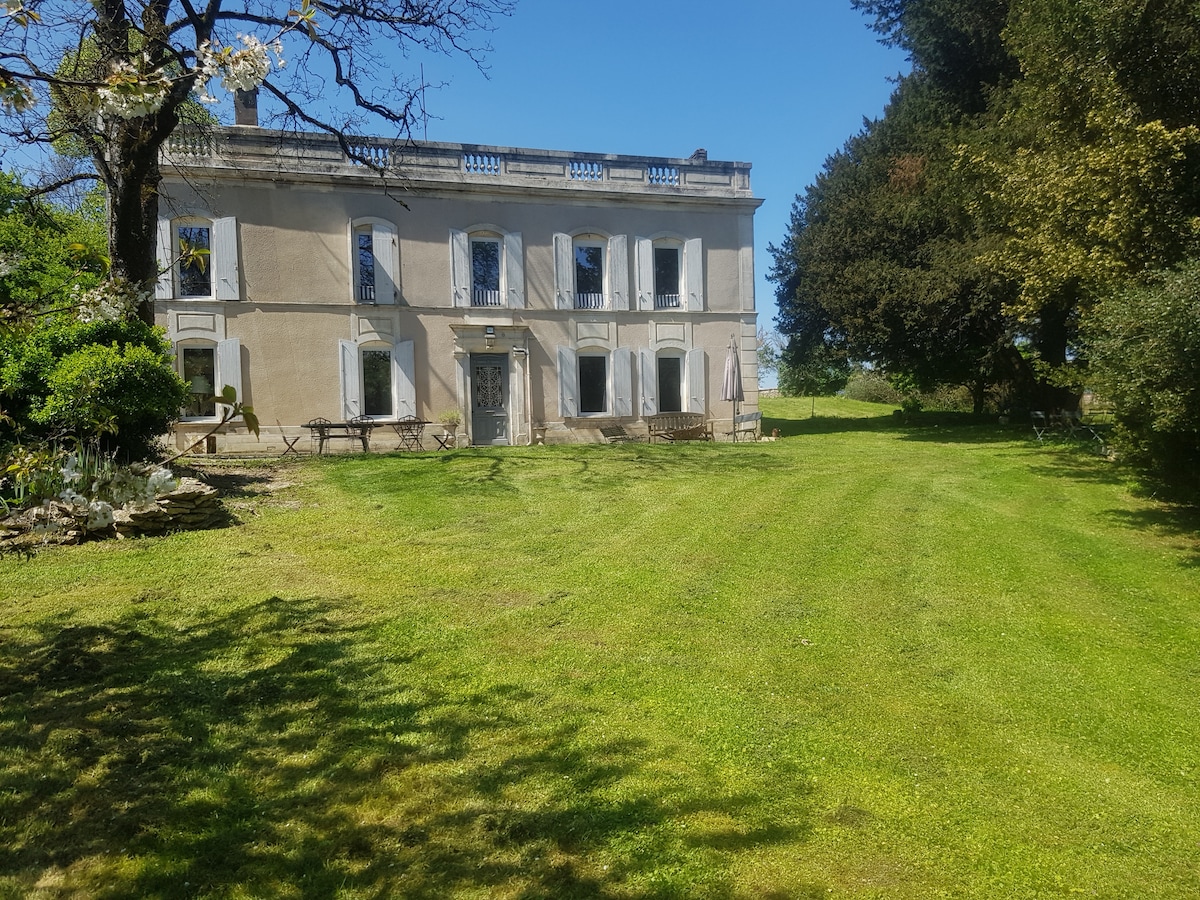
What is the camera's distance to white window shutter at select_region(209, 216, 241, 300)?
16.7 metres

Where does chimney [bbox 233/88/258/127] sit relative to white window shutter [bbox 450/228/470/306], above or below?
above

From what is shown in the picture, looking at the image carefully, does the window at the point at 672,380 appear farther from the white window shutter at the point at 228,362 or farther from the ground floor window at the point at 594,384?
the white window shutter at the point at 228,362

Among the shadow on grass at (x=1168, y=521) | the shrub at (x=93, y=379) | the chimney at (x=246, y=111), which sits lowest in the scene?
the shadow on grass at (x=1168, y=521)

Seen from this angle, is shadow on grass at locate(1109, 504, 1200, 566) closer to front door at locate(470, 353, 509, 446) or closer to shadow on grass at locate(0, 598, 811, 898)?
shadow on grass at locate(0, 598, 811, 898)

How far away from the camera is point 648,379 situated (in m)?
19.7

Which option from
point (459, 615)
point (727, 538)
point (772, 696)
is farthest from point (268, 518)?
point (772, 696)

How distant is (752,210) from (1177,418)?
13991 millimetres

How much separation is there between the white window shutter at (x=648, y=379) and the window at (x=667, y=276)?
4.40ft

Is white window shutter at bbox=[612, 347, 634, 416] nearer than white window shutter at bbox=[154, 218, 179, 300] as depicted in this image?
No

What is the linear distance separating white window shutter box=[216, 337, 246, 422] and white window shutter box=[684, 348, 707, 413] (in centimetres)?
1067

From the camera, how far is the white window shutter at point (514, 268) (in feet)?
61.0

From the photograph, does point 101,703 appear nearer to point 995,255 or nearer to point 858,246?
point 995,255

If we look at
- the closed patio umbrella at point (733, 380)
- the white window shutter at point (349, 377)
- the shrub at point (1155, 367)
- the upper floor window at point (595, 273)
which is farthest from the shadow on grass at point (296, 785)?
the upper floor window at point (595, 273)

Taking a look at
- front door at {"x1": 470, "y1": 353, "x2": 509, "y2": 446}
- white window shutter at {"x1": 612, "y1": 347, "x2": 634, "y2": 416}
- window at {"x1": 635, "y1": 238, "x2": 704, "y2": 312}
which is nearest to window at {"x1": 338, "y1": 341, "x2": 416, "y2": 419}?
front door at {"x1": 470, "y1": 353, "x2": 509, "y2": 446}
